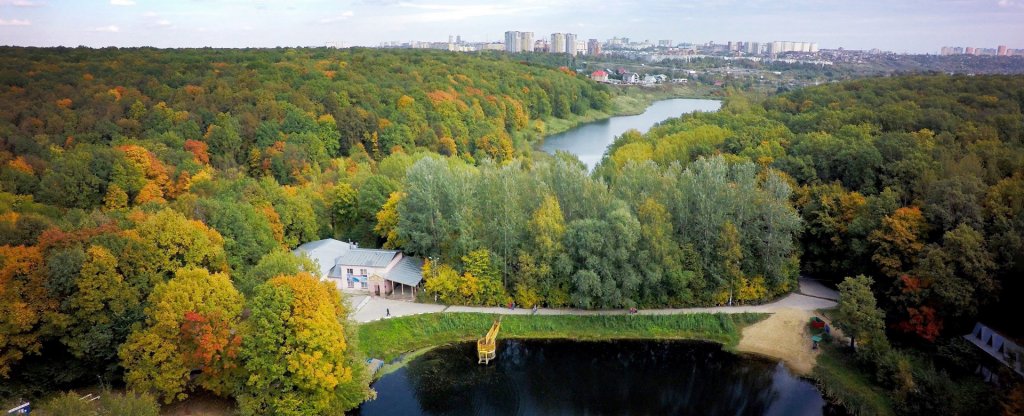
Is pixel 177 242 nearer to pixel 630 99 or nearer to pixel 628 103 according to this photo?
pixel 628 103

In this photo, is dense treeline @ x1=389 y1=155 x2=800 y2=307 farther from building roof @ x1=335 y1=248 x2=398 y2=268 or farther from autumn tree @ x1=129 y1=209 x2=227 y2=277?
autumn tree @ x1=129 y1=209 x2=227 y2=277

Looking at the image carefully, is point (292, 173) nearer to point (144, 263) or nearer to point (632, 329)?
point (144, 263)

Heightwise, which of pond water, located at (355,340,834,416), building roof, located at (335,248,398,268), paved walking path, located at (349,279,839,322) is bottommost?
pond water, located at (355,340,834,416)

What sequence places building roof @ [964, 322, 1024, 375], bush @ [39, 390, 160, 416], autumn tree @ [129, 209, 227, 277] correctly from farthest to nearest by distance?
autumn tree @ [129, 209, 227, 277] < building roof @ [964, 322, 1024, 375] < bush @ [39, 390, 160, 416]

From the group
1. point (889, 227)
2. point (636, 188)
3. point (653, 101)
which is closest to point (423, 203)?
point (636, 188)

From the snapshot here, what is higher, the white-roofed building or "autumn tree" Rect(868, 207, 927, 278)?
"autumn tree" Rect(868, 207, 927, 278)

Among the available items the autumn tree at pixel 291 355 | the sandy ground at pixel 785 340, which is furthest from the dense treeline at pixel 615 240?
the autumn tree at pixel 291 355

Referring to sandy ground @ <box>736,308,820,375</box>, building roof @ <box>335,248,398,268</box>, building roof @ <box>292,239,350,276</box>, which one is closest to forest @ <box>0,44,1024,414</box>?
building roof @ <box>292,239,350,276</box>
